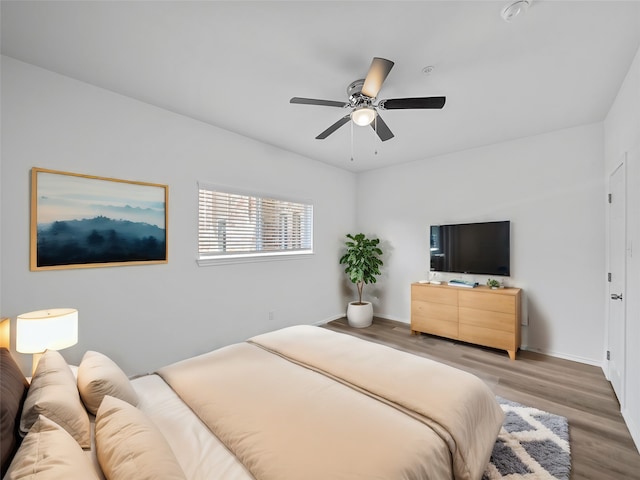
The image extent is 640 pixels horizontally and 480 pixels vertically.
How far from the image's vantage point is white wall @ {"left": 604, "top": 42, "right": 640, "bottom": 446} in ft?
6.27

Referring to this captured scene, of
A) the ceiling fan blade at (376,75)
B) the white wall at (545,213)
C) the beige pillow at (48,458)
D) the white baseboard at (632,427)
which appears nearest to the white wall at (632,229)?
the white baseboard at (632,427)

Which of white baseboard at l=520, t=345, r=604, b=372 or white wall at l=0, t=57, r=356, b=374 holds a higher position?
white wall at l=0, t=57, r=356, b=374

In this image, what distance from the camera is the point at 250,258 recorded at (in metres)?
3.55

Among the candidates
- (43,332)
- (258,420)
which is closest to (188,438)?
(258,420)

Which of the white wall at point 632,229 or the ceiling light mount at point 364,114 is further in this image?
the ceiling light mount at point 364,114

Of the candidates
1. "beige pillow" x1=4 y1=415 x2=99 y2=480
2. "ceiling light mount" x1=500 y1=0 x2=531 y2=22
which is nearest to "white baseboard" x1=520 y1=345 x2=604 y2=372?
"ceiling light mount" x1=500 y1=0 x2=531 y2=22

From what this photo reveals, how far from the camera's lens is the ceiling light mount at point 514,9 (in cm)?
152

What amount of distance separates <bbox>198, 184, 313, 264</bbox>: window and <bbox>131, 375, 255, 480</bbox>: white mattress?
1705mm

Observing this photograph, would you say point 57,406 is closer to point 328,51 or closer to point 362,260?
point 328,51

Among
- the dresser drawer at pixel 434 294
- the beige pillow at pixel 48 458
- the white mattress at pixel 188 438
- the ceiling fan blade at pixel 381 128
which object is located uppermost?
the ceiling fan blade at pixel 381 128

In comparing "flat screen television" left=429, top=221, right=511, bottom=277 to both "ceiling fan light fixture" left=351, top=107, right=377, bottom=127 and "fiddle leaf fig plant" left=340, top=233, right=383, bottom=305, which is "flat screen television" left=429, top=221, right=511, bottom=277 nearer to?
"fiddle leaf fig plant" left=340, top=233, right=383, bottom=305

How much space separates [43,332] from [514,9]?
3365 millimetres

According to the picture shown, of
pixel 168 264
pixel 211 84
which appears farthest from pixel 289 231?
pixel 211 84

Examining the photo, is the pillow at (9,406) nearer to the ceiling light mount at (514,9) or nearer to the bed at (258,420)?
the bed at (258,420)
